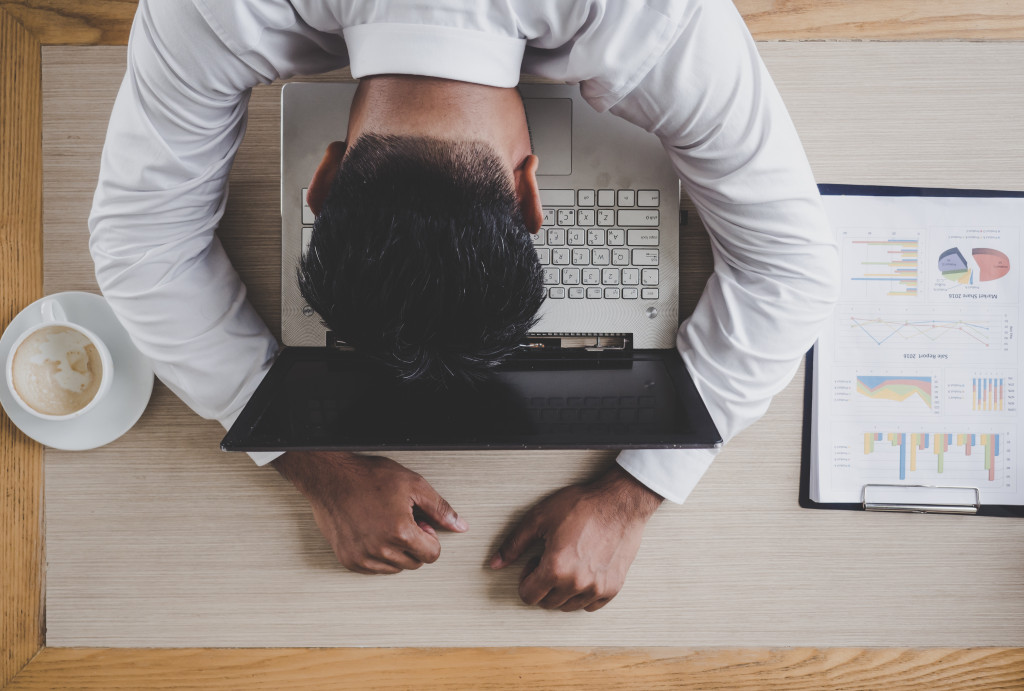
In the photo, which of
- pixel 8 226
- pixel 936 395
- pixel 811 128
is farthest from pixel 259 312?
pixel 936 395

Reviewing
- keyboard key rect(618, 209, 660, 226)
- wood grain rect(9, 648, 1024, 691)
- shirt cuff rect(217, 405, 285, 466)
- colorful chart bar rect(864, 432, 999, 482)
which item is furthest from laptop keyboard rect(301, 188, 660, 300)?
wood grain rect(9, 648, 1024, 691)

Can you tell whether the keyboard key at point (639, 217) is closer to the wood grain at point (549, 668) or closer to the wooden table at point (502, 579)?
the wooden table at point (502, 579)

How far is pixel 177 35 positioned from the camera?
488mm

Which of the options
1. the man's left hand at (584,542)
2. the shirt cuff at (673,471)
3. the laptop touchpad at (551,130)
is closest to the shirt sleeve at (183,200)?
the laptop touchpad at (551,130)

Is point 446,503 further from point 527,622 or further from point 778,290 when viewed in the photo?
point 778,290

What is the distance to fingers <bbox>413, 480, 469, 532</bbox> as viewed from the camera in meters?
0.69

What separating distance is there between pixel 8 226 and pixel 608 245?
0.65 metres

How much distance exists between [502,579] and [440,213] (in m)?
0.46

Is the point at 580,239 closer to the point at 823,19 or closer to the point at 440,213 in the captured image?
the point at 440,213

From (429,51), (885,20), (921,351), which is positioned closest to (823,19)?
(885,20)

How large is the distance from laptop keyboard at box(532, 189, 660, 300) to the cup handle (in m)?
0.52

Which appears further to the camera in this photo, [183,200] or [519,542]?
[519,542]

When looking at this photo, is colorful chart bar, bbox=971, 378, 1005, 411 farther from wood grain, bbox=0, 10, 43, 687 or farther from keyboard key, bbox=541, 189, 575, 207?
wood grain, bbox=0, 10, 43, 687

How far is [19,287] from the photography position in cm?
68
